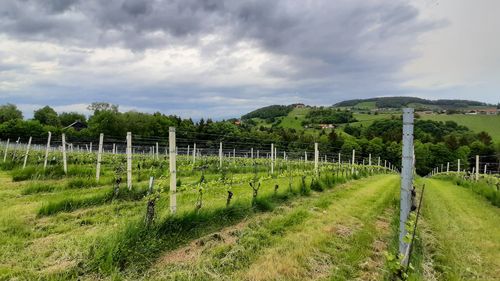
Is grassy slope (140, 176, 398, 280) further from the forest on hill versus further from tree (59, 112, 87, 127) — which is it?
tree (59, 112, 87, 127)

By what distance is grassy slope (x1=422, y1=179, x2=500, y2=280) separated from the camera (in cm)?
528

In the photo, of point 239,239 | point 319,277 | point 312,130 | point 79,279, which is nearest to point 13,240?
point 79,279

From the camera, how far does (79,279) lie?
14.6 feet

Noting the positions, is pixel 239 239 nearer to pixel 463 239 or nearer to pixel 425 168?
pixel 463 239

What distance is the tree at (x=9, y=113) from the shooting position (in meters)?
106

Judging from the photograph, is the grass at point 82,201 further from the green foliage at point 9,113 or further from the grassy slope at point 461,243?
the green foliage at point 9,113

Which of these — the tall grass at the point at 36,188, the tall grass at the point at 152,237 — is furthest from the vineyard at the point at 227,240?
the tall grass at the point at 36,188

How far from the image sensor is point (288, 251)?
5.78 metres

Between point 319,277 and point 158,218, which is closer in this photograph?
point 319,277

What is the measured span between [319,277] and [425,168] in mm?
90248

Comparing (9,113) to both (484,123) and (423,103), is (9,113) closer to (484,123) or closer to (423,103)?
(423,103)

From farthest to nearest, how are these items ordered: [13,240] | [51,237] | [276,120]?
[276,120] < [51,237] < [13,240]

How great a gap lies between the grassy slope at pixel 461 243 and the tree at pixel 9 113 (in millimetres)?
118213

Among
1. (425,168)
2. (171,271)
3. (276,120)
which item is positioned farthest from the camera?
(276,120)
